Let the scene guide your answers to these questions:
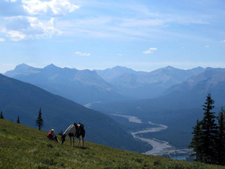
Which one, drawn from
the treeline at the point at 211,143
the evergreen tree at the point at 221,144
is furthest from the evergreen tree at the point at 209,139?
the evergreen tree at the point at 221,144

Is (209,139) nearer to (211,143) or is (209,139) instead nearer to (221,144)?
(211,143)

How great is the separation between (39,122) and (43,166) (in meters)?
93.0

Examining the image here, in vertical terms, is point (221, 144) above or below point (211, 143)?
below

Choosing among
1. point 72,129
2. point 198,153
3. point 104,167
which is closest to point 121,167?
point 104,167

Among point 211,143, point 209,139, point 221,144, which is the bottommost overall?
point 221,144

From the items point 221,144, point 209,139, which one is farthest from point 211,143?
point 221,144

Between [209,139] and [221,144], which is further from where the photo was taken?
[209,139]

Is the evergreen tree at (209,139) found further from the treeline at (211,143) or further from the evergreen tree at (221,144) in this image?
the evergreen tree at (221,144)

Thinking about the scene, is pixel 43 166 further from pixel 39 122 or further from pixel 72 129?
pixel 39 122

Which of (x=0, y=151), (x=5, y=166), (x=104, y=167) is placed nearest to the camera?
(x=5, y=166)

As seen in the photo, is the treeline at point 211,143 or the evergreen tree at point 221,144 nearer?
the treeline at point 211,143

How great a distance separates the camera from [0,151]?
15461 millimetres

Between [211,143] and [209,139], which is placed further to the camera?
[209,139]

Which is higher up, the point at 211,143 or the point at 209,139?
the point at 209,139
